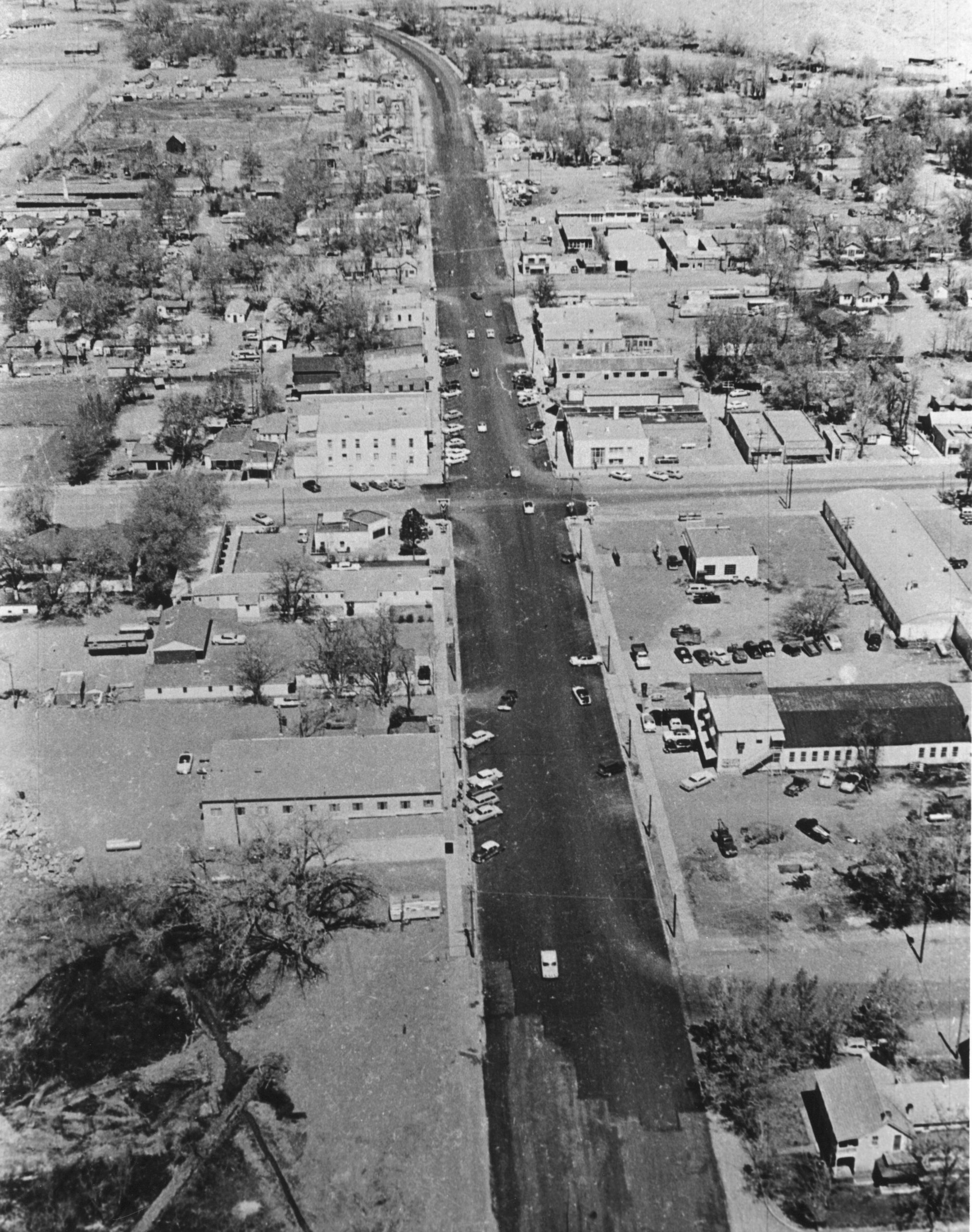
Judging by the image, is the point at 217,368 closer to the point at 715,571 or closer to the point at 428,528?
the point at 428,528

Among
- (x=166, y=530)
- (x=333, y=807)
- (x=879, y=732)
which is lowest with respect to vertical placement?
(x=333, y=807)

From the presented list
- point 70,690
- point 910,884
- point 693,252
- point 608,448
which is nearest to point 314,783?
point 70,690

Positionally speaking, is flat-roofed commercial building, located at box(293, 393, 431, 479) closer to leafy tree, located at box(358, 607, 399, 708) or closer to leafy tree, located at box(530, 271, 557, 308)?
leafy tree, located at box(358, 607, 399, 708)

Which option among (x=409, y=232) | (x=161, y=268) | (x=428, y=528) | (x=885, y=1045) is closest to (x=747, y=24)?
(x=409, y=232)

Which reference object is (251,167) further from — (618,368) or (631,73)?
(618,368)

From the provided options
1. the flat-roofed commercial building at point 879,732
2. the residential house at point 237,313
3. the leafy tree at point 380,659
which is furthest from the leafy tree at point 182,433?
the flat-roofed commercial building at point 879,732

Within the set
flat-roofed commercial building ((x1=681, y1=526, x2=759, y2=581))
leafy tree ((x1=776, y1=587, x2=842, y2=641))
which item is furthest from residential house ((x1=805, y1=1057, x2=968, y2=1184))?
flat-roofed commercial building ((x1=681, y1=526, x2=759, y2=581))
